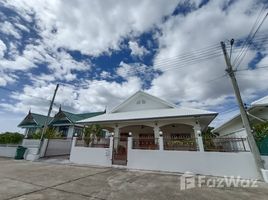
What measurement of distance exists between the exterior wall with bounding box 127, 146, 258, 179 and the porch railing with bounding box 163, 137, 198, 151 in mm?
335

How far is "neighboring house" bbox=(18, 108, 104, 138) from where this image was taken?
65.4 feet

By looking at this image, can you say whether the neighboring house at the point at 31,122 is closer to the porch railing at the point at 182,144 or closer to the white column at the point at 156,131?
the white column at the point at 156,131

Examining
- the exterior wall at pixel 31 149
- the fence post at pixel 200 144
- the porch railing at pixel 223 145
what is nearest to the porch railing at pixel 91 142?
the exterior wall at pixel 31 149

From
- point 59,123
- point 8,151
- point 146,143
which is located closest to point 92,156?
point 146,143

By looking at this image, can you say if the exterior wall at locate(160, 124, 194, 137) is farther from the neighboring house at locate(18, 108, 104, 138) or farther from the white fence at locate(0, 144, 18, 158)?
the white fence at locate(0, 144, 18, 158)

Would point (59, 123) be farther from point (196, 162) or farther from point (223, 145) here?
point (223, 145)

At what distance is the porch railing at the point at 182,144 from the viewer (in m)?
9.12

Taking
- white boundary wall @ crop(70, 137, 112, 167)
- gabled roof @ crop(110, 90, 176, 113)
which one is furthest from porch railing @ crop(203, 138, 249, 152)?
white boundary wall @ crop(70, 137, 112, 167)

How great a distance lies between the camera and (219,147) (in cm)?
879

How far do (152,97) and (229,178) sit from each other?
8.92 meters

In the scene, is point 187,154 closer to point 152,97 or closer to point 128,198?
point 128,198

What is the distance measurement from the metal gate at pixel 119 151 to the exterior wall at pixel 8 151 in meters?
11.6

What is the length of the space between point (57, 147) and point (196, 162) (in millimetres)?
13840

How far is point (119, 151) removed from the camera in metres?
11.1
